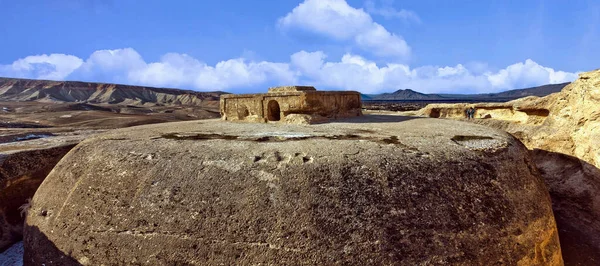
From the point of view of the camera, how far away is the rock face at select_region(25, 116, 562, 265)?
3.81 metres

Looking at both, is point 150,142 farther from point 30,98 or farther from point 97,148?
point 30,98

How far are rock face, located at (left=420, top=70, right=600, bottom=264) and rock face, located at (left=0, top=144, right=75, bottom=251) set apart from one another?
959cm

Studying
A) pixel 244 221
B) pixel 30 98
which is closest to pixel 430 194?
pixel 244 221

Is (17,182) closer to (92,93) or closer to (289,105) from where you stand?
(289,105)

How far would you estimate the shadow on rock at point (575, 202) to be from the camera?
5.68 metres

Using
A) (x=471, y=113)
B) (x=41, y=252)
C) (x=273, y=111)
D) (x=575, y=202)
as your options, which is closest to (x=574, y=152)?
(x=575, y=202)

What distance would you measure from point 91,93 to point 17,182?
240 feet

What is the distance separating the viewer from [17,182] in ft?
20.6

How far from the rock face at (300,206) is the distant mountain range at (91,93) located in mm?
62575

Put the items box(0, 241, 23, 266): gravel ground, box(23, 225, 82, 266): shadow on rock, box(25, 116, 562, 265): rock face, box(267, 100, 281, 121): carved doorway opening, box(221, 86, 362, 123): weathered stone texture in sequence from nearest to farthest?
box(25, 116, 562, 265): rock face
box(23, 225, 82, 266): shadow on rock
box(0, 241, 23, 266): gravel ground
box(221, 86, 362, 123): weathered stone texture
box(267, 100, 281, 121): carved doorway opening

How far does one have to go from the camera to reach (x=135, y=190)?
455 centimetres

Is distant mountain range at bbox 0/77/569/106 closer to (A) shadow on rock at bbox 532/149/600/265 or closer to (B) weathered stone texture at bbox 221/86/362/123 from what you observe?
(B) weathered stone texture at bbox 221/86/362/123

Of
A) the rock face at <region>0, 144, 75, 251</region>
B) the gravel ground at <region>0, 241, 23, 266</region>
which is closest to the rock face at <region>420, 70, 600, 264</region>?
the gravel ground at <region>0, 241, 23, 266</region>

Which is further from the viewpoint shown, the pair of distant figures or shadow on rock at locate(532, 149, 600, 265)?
the pair of distant figures
